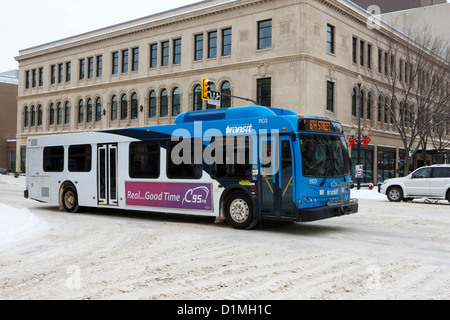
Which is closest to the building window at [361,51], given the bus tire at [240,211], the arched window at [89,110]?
the arched window at [89,110]

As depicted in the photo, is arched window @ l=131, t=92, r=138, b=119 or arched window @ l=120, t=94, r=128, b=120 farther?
arched window @ l=120, t=94, r=128, b=120

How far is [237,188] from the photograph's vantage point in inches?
460

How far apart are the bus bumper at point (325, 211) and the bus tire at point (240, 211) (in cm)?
140

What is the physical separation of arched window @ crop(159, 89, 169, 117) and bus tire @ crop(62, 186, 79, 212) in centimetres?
2742

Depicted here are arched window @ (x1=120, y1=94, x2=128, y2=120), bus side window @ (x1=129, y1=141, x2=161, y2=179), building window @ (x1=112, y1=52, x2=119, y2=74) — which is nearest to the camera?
bus side window @ (x1=129, y1=141, x2=161, y2=179)

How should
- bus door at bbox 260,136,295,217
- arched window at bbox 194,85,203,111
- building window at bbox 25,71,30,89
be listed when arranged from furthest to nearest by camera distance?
building window at bbox 25,71,30,89
arched window at bbox 194,85,203,111
bus door at bbox 260,136,295,217

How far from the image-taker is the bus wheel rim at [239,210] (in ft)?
37.9

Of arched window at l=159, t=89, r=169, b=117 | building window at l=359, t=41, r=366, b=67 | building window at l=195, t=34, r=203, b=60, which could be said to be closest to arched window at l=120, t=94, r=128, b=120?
arched window at l=159, t=89, r=169, b=117

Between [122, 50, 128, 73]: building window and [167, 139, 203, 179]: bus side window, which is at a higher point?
[122, 50, 128, 73]: building window

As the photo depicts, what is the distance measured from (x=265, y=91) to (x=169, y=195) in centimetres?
2503

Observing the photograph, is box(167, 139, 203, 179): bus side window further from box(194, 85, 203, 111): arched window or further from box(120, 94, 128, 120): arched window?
box(120, 94, 128, 120): arched window

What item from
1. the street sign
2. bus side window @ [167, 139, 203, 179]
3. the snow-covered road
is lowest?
the snow-covered road

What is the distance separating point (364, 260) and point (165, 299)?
3.85m

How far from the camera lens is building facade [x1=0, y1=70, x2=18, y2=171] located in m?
73.2
